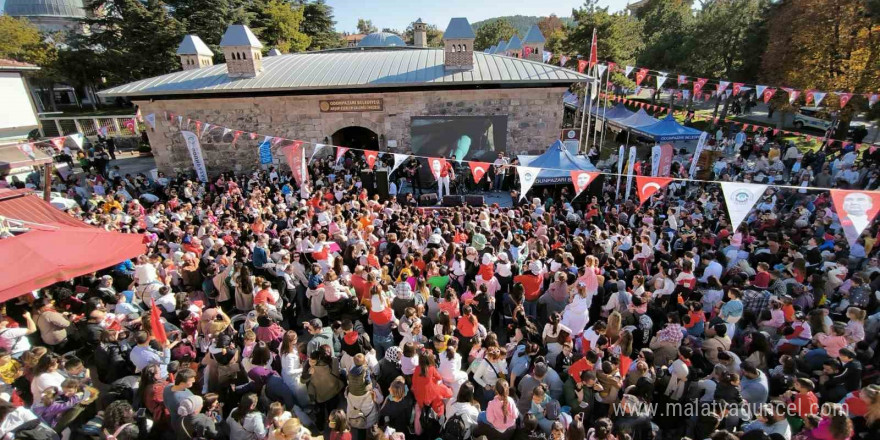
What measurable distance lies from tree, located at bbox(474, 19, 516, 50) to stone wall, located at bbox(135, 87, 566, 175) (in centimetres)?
4161

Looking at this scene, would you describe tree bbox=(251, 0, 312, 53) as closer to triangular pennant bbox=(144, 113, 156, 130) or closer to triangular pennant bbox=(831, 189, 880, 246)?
triangular pennant bbox=(144, 113, 156, 130)

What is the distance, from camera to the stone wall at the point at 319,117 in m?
16.7

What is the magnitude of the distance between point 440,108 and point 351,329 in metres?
13.3

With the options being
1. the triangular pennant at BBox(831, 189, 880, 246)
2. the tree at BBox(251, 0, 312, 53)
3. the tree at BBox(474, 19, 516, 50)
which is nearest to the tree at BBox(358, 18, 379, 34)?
the tree at BBox(474, 19, 516, 50)

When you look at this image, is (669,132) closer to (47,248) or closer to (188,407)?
(188,407)

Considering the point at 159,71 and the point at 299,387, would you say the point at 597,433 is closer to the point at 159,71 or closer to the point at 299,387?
the point at 299,387

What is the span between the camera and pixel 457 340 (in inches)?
206

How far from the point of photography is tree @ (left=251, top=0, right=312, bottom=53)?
33.3 meters

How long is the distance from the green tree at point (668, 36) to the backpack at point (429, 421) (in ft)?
112

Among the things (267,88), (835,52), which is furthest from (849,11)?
(267,88)

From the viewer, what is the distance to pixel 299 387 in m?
4.82

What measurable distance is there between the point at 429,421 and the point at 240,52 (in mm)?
17048

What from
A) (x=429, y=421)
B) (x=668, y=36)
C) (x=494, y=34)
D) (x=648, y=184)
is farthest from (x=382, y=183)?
(x=494, y=34)

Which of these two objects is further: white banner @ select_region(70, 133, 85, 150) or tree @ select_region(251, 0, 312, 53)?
tree @ select_region(251, 0, 312, 53)
